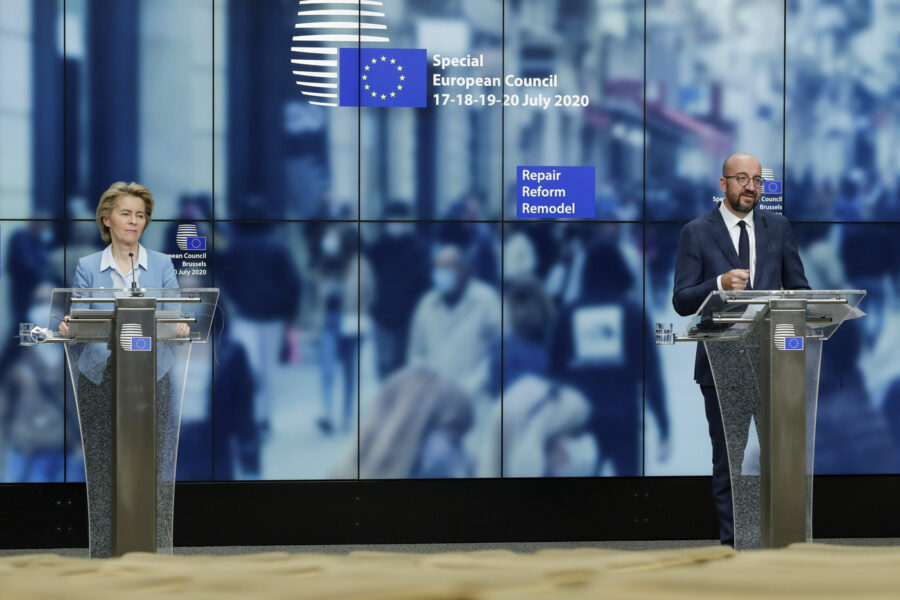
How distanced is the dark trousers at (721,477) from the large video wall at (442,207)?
163 cm

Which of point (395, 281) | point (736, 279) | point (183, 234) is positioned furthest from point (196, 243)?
point (736, 279)

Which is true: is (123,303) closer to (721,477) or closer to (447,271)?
(721,477)

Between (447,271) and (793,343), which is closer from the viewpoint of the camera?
(793,343)

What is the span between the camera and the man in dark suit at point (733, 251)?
4.32m

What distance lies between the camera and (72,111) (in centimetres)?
579

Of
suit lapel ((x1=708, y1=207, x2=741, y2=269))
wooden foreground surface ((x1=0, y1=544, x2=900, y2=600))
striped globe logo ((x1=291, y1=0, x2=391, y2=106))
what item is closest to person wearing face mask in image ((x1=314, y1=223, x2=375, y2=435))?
striped globe logo ((x1=291, y1=0, x2=391, y2=106))

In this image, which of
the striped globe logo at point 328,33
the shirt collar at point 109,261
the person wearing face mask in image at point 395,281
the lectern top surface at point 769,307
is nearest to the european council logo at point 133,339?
the shirt collar at point 109,261

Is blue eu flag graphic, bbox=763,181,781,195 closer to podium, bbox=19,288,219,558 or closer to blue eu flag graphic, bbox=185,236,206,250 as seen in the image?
blue eu flag graphic, bbox=185,236,206,250

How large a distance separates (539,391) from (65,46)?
3.28m

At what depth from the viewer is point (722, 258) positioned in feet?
14.4

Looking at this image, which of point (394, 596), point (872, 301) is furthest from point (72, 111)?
point (394, 596)

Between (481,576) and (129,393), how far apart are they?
2.70 m

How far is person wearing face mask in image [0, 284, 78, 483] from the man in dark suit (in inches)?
135

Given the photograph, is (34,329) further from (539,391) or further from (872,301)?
(872,301)
